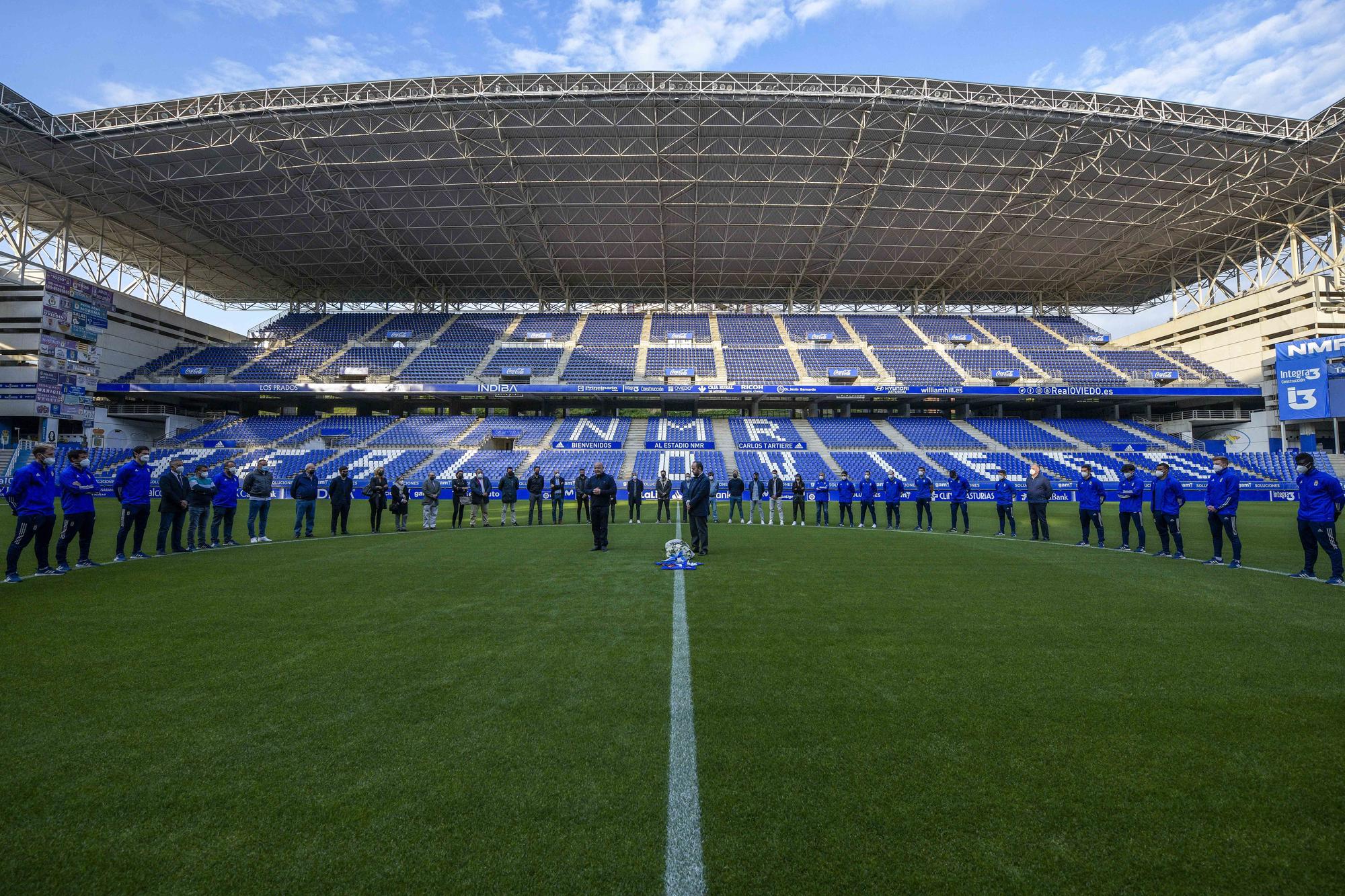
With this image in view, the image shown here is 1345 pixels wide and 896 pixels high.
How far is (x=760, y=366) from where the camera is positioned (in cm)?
3731

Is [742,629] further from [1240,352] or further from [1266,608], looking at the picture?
[1240,352]

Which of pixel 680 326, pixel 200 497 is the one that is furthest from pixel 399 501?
pixel 680 326

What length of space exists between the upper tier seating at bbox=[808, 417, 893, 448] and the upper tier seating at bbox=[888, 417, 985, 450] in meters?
1.63

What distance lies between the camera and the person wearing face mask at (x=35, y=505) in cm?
721

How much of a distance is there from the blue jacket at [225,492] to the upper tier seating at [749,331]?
105 ft

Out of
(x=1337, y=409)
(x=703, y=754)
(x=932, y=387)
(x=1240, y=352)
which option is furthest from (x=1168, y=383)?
(x=703, y=754)

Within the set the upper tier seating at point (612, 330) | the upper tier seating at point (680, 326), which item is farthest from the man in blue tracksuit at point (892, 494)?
the upper tier seating at point (612, 330)

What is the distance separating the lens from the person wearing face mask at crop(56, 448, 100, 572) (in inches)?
312

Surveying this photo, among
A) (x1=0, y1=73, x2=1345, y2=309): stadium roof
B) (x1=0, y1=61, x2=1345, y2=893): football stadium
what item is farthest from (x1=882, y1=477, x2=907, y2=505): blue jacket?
(x1=0, y1=73, x2=1345, y2=309): stadium roof

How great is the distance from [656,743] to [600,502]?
7.39 metres

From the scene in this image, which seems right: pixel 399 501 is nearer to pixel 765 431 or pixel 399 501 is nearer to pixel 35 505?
pixel 35 505

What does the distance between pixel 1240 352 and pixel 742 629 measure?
45.5 m

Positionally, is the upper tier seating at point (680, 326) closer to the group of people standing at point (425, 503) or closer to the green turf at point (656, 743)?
the group of people standing at point (425, 503)

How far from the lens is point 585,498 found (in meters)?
15.9
